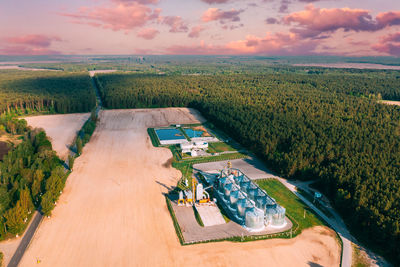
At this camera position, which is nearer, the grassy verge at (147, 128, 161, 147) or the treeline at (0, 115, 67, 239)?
the treeline at (0, 115, 67, 239)

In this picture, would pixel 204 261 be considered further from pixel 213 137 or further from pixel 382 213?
pixel 213 137

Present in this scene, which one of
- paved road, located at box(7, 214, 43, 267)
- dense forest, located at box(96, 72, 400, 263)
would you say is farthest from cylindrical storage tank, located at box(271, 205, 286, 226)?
paved road, located at box(7, 214, 43, 267)

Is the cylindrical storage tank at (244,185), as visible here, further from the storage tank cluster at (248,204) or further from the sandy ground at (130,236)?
the sandy ground at (130,236)

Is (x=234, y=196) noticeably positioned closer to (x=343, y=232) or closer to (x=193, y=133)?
(x=343, y=232)

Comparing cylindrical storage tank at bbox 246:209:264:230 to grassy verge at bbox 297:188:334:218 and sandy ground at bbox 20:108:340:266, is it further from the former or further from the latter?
grassy verge at bbox 297:188:334:218

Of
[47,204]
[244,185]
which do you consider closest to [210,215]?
[244,185]
